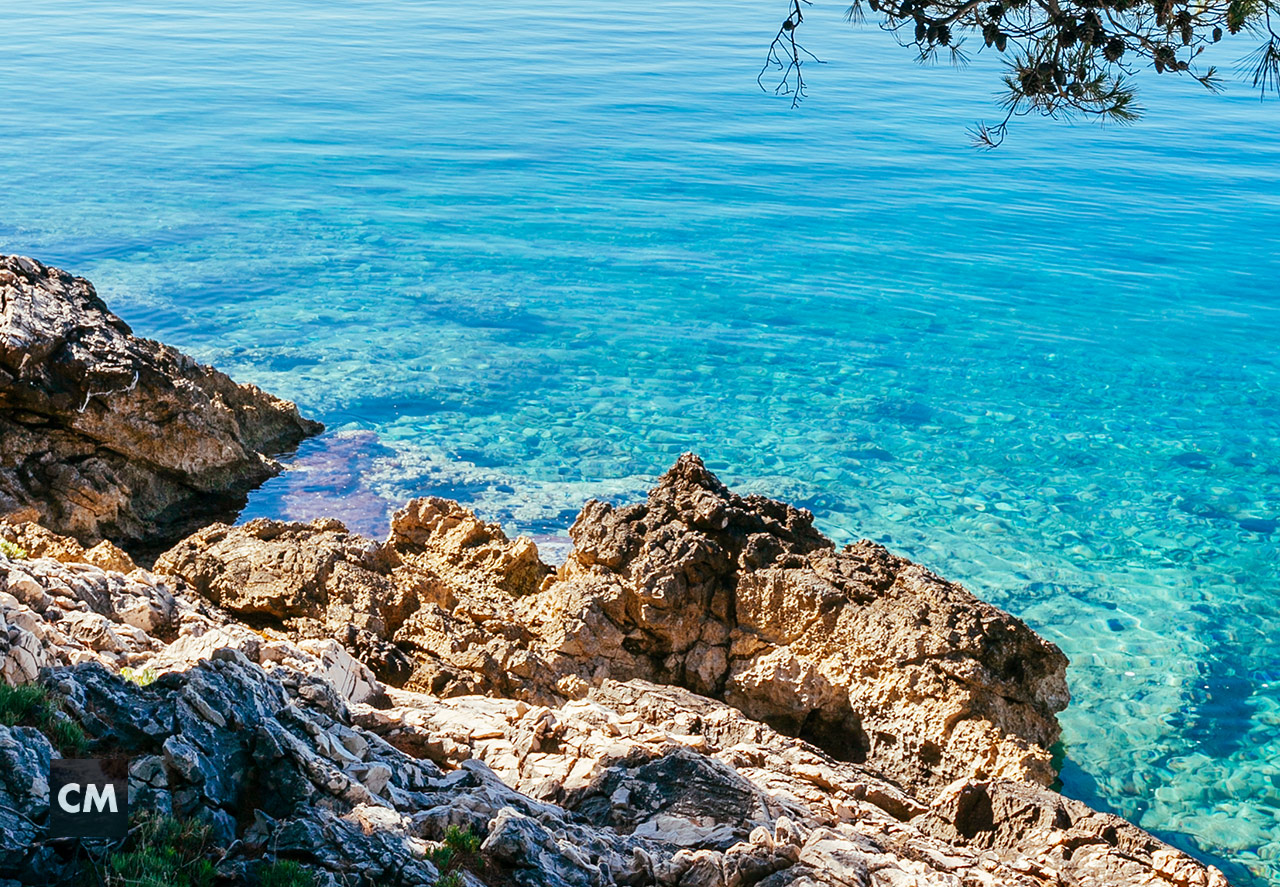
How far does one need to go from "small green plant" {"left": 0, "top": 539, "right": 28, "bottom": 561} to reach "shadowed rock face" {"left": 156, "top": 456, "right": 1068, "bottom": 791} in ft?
3.23

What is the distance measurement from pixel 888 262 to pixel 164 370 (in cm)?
1361

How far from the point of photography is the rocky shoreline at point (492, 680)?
4340 mm

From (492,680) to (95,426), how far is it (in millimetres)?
4479

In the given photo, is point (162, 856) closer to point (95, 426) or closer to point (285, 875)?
point (285, 875)

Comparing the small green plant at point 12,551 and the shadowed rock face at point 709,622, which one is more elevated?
the small green plant at point 12,551

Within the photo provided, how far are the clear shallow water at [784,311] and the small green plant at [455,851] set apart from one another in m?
5.25

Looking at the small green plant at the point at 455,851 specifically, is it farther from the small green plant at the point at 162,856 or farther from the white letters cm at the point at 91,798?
the white letters cm at the point at 91,798

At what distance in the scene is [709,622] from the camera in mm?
Result: 7832

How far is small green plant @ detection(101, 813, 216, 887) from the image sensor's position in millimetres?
3463

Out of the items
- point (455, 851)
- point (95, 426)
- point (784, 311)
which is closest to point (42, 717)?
point (455, 851)

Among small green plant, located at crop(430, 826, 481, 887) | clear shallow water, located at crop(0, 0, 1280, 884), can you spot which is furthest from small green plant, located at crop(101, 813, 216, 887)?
clear shallow water, located at crop(0, 0, 1280, 884)

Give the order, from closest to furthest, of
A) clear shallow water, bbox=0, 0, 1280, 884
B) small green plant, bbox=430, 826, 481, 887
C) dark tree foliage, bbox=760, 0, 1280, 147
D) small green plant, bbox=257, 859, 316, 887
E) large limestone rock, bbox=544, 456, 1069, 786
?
small green plant, bbox=257, 859, 316, 887 → small green plant, bbox=430, 826, 481, 887 → dark tree foliage, bbox=760, 0, 1280, 147 → large limestone rock, bbox=544, 456, 1069, 786 → clear shallow water, bbox=0, 0, 1280, 884

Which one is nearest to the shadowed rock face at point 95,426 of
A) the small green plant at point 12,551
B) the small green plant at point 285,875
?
the small green plant at point 12,551

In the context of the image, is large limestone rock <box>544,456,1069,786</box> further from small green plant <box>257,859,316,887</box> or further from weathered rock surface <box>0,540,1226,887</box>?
small green plant <box>257,859,316,887</box>
